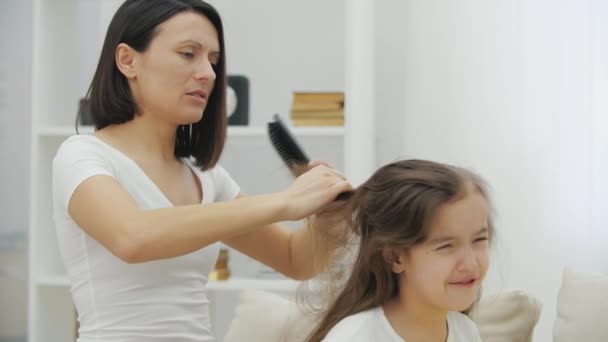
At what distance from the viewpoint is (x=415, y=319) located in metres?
1.50

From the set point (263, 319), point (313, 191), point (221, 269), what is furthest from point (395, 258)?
point (221, 269)

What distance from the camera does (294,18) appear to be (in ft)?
10.4

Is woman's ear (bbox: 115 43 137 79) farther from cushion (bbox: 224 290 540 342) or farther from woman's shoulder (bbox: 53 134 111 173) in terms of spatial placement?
cushion (bbox: 224 290 540 342)

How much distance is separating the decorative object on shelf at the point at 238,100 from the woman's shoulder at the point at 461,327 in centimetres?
145

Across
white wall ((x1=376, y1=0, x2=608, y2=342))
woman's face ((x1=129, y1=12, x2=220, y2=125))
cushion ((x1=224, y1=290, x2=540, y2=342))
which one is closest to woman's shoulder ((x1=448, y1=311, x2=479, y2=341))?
cushion ((x1=224, y1=290, x2=540, y2=342))

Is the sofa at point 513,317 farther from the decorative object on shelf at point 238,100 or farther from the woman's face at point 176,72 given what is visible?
the decorative object on shelf at point 238,100

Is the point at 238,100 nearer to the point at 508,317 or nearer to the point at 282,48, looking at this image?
the point at 282,48

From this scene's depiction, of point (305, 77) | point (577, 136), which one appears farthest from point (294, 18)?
point (577, 136)

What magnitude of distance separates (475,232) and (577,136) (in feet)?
4.19

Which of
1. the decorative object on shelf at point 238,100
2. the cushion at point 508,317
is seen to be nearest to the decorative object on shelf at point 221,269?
the decorative object on shelf at point 238,100

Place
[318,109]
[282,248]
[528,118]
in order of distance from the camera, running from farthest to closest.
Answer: [318,109]
[528,118]
[282,248]

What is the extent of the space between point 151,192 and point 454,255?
1.88ft

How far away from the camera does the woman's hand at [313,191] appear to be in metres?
1.45

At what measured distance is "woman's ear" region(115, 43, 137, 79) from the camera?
1640mm
